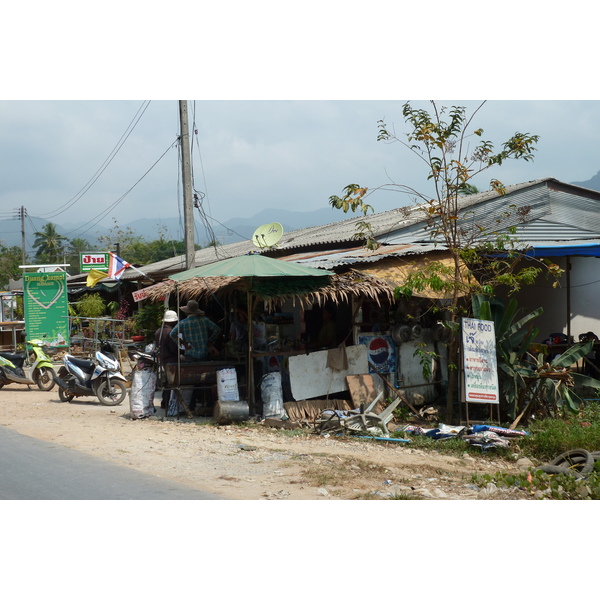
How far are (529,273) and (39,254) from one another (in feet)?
245

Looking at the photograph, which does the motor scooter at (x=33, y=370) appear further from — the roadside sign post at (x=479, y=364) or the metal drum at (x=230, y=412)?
the roadside sign post at (x=479, y=364)

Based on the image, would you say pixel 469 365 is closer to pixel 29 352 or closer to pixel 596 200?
pixel 596 200

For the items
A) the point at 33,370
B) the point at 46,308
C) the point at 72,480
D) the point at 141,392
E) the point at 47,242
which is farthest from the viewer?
the point at 47,242

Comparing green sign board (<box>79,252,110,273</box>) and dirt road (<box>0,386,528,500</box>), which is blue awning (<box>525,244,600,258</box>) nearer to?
dirt road (<box>0,386,528,500</box>)

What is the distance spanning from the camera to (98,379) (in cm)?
1295

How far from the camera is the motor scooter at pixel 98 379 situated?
12820 mm

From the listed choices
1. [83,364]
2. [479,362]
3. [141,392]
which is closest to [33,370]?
[83,364]

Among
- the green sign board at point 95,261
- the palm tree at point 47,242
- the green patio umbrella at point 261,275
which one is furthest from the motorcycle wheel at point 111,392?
the palm tree at point 47,242

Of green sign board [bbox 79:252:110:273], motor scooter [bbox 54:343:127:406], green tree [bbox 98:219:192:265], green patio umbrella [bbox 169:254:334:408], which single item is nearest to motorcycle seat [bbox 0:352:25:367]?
motor scooter [bbox 54:343:127:406]

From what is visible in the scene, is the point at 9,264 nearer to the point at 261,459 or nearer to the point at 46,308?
the point at 46,308

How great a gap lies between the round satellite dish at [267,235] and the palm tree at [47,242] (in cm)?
6286

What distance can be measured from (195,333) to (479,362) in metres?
4.71

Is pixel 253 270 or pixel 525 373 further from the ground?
pixel 253 270

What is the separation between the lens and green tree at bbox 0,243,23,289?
2181 inches
